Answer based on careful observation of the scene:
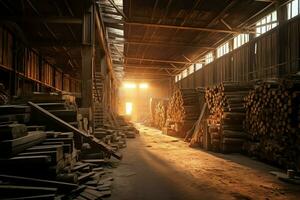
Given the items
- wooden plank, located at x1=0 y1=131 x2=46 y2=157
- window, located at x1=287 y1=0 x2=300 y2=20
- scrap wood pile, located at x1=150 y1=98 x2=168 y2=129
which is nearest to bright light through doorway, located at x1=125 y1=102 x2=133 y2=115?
→ scrap wood pile, located at x1=150 y1=98 x2=168 y2=129

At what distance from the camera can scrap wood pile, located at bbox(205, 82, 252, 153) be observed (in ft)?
35.4

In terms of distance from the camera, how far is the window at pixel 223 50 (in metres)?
20.1

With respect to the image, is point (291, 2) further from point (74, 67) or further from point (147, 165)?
point (74, 67)

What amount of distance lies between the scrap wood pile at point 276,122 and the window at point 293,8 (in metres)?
5.10

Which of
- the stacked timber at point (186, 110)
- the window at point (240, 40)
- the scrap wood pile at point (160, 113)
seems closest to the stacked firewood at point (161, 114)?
the scrap wood pile at point (160, 113)

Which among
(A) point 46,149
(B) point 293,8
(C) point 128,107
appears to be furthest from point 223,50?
(C) point 128,107

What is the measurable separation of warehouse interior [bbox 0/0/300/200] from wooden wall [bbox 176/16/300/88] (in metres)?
0.06

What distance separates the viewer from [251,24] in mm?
15906

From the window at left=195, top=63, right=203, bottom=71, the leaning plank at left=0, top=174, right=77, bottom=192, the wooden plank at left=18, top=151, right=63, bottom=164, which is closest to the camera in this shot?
the leaning plank at left=0, top=174, right=77, bottom=192

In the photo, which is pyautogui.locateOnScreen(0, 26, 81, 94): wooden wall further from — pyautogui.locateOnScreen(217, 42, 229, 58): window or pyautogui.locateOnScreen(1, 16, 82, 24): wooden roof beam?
pyautogui.locateOnScreen(217, 42, 229, 58): window

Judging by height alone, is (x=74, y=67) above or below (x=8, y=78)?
above

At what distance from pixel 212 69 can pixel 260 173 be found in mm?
16199

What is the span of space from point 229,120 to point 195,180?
17.6ft

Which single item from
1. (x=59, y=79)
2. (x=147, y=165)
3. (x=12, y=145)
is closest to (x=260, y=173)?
(x=147, y=165)
